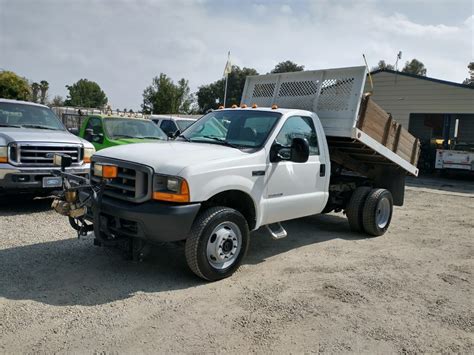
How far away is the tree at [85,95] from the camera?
5491 cm

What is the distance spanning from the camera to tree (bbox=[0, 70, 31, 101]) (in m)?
36.2

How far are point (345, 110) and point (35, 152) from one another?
5.13m

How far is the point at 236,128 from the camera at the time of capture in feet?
18.5

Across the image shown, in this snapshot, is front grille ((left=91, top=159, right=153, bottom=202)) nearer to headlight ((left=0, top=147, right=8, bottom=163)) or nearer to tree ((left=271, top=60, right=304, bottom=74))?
headlight ((left=0, top=147, right=8, bottom=163))

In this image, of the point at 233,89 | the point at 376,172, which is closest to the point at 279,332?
the point at 376,172

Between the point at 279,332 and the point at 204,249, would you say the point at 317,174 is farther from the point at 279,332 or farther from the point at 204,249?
the point at 279,332

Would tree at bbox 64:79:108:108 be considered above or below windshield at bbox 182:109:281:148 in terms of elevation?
above

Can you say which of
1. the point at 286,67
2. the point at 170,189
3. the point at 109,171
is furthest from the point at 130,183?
the point at 286,67

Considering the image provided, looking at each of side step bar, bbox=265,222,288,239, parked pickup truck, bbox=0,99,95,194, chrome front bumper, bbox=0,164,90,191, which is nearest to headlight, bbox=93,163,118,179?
side step bar, bbox=265,222,288,239

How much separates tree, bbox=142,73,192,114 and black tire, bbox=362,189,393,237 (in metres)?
32.4

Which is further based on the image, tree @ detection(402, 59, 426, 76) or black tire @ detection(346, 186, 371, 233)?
tree @ detection(402, 59, 426, 76)

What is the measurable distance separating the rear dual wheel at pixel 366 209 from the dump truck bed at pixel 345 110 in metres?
0.52

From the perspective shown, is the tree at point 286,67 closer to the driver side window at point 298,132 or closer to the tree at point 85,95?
the tree at point 85,95

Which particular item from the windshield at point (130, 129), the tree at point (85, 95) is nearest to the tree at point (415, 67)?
the tree at point (85, 95)
